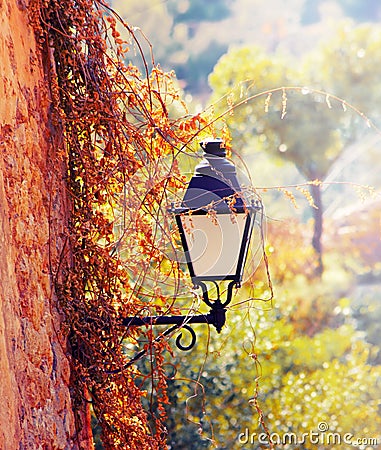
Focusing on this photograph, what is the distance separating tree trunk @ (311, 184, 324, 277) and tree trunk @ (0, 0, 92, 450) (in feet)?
10.9

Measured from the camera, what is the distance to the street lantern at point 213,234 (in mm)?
1011

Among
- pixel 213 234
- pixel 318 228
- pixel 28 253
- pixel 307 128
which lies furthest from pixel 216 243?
pixel 307 128

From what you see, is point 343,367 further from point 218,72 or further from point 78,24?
point 78,24

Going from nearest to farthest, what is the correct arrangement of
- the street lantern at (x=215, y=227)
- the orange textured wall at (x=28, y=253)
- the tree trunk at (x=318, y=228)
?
the orange textured wall at (x=28, y=253), the street lantern at (x=215, y=227), the tree trunk at (x=318, y=228)

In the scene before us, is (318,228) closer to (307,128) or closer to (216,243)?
(307,128)

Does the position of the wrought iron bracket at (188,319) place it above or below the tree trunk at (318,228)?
below

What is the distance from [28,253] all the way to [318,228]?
3498mm

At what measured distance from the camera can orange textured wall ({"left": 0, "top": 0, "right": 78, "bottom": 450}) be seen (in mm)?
822

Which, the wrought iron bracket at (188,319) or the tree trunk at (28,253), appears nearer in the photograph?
the tree trunk at (28,253)

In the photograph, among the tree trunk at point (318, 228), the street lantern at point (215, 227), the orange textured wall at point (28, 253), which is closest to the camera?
the orange textured wall at point (28, 253)

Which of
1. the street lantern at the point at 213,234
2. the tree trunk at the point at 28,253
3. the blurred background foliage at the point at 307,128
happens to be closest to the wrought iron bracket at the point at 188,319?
the street lantern at the point at 213,234

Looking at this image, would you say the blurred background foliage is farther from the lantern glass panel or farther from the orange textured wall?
the orange textured wall

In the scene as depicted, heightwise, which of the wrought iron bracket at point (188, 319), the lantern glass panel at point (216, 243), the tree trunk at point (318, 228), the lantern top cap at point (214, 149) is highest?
the tree trunk at point (318, 228)

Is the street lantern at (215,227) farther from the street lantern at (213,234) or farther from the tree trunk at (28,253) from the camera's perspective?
the tree trunk at (28,253)
